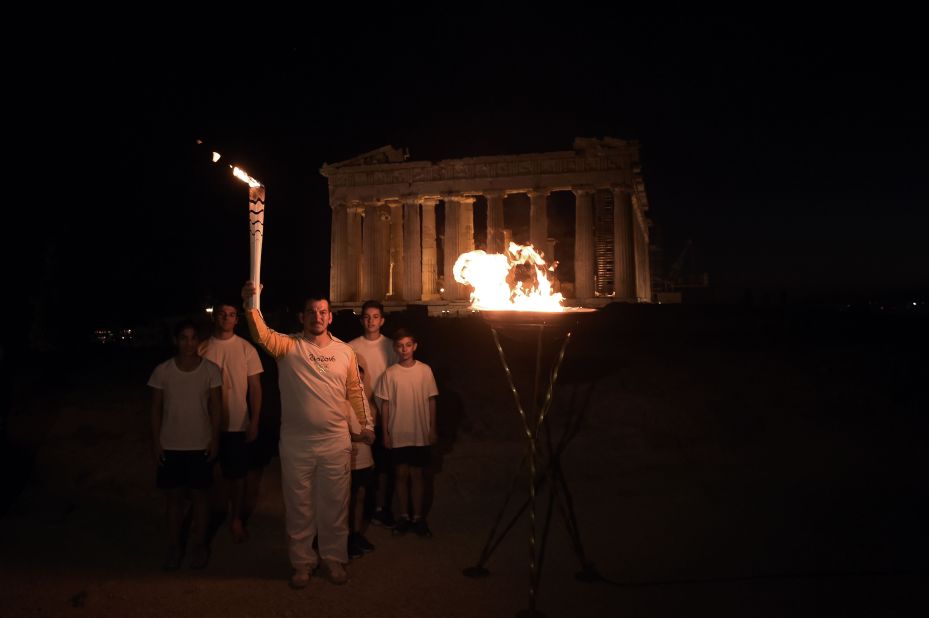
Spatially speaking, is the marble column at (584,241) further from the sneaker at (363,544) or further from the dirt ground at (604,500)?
the sneaker at (363,544)

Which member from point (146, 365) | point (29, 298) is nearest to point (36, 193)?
point (29, 298)

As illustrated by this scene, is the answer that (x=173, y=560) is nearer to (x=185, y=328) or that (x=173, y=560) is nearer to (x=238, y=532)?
(x=238, y=532)

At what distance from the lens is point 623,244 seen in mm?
29594

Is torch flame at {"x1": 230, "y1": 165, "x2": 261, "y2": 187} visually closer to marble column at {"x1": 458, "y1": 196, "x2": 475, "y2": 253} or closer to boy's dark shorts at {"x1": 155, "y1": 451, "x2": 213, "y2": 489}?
boy's dark shorts at {"x1": 155, "y1": 451, "x2": 213, "y2": 489}

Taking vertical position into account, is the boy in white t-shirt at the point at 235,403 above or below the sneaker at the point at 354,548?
above

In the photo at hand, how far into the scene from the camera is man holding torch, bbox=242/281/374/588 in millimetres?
5438

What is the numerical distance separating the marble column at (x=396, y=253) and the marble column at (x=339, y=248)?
2627 mm

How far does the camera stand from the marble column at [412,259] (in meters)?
31.9

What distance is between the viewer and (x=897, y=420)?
9531mm

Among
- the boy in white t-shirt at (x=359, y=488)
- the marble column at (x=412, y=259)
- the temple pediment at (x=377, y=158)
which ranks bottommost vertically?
the boy in white t-shirt at (x=359, y=488)

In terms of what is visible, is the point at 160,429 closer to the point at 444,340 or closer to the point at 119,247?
the point at 444,340

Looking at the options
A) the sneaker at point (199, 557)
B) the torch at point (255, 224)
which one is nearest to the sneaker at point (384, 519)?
the sneaker at point (199, 557)

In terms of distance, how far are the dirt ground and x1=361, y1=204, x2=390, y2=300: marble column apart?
62.8 ft

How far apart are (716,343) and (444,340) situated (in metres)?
6.82
